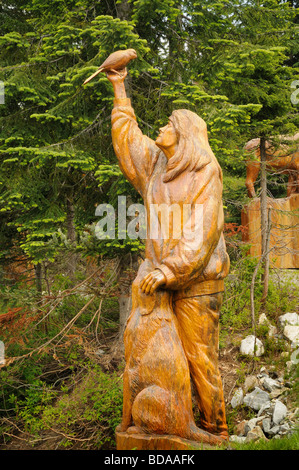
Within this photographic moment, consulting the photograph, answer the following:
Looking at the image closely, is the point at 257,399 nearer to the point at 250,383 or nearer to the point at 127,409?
the point at 250,383

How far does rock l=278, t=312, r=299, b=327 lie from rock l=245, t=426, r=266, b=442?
2.54 meters

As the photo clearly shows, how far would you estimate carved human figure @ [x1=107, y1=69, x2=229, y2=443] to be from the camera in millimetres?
3795

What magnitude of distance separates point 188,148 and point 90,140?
3819 millimetres

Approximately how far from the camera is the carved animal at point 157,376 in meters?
3.78

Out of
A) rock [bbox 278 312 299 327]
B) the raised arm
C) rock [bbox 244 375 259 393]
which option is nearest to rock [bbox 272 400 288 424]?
rock [bbox 244 375 259 393]

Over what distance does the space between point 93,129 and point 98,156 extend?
2.48 ft

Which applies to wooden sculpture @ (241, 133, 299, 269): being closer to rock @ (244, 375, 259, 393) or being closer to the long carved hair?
rock @ (244, 375, 259, 393)

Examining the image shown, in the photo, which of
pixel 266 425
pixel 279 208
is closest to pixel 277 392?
pixel 266 425

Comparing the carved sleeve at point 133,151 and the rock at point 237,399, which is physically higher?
the carved sleeve at point 133,151

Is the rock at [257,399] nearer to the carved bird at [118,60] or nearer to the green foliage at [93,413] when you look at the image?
the green foliage at [93,413]

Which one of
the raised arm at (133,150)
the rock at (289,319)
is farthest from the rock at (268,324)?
the raised arm at (133,150)

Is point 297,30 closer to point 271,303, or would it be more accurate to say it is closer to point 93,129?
point 93,129
